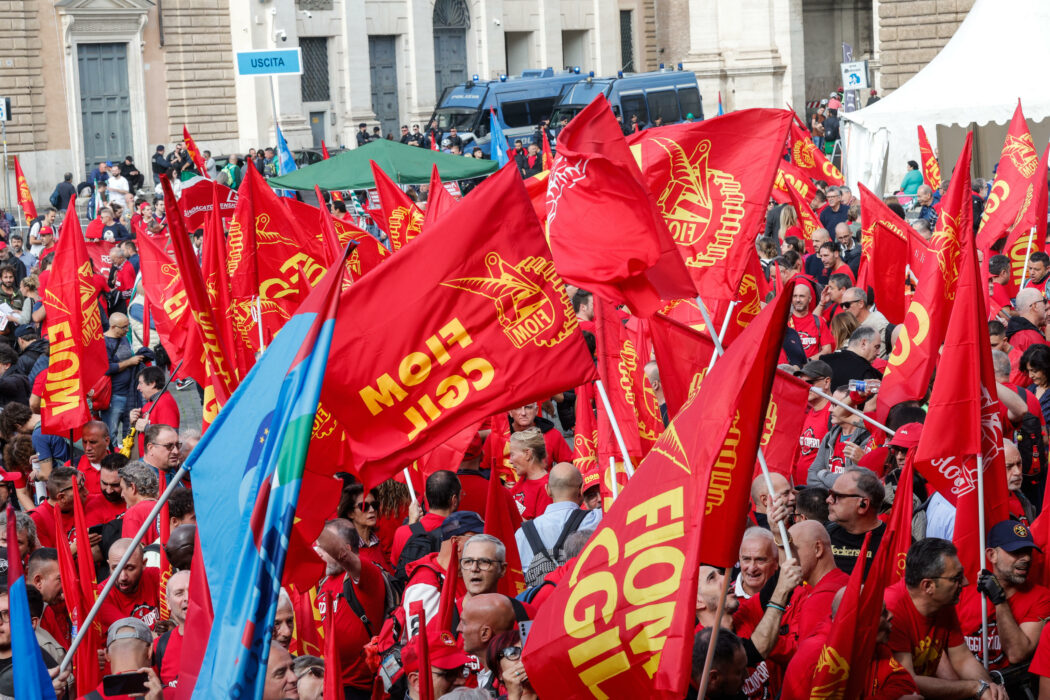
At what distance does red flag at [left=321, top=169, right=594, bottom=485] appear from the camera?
5422 mm

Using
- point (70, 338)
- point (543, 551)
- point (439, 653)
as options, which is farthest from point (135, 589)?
point (70, 338)

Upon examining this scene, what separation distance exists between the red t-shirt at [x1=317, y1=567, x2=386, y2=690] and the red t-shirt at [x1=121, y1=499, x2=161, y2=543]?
1336mm

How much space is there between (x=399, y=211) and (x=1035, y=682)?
6372 millimetres

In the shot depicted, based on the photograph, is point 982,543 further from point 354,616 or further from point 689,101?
point 689,101

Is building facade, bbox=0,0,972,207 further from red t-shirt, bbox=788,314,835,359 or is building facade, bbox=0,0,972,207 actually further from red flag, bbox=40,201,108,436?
Answer: red flag, bbox=40,201,108,436

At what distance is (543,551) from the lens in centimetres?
636

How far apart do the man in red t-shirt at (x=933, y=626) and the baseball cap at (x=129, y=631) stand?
98.4 inches

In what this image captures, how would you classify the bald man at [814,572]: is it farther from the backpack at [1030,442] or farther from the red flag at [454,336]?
the backpack at [1030,442]

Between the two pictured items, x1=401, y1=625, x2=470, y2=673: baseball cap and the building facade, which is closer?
x1=401, y1=625, x2=470, y2=673: baseball cap

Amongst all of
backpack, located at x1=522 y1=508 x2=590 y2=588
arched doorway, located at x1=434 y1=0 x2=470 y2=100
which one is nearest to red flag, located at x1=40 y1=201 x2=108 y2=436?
backpack, located at x1=522 y1=508 x2=590 y2=588

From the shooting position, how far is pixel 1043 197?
10.8 meters

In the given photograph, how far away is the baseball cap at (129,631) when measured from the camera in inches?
197

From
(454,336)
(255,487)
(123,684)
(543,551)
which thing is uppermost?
(454,336)

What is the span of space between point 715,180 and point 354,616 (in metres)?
2.81
